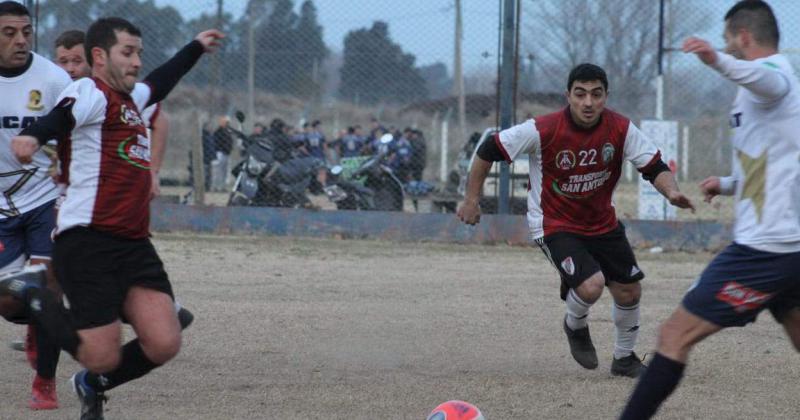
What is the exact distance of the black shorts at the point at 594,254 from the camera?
6246 millimetres

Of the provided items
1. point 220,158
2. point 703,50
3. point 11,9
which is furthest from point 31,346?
point 220,158

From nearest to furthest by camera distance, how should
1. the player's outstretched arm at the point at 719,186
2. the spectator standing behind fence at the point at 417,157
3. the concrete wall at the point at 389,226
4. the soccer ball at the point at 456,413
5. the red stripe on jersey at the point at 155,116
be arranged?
1. the soccer ball at the point at 456,413
2. the player's outstretched arm at the point at 719,186
3. the red stripe on jersey at the point at 155,116
4. the concrete wall at the point at 389,226
5. the spectator standing behind fence at the point at 417,157

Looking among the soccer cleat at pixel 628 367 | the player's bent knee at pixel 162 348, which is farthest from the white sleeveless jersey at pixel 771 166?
the player's bent knee at pixel 162 348

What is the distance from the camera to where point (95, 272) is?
4727mm

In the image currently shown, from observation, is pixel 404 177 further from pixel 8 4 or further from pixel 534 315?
pixel 8 4

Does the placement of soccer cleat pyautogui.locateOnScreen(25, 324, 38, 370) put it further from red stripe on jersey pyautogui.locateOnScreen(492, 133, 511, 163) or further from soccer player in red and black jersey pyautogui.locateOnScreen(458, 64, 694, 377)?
red stripe on jersey pyautogui.locateOnScreen(492, 133, 511, 163)

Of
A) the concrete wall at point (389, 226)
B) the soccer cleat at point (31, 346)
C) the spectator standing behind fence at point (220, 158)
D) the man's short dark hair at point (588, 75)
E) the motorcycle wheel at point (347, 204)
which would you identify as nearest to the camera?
the soccer cleat at point (31, 346)

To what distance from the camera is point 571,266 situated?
6.21 m

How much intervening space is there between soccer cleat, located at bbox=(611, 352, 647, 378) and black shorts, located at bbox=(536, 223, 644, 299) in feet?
1.39

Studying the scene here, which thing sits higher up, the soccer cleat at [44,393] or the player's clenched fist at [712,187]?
the player's clenched fist at [712,187]

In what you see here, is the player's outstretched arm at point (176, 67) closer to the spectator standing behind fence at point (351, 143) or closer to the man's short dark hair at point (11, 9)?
the man's short dark hair at point (11, 9)

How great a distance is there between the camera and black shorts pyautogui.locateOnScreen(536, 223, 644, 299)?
246 inches

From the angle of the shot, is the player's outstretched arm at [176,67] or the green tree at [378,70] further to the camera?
the green tree at [378,70]

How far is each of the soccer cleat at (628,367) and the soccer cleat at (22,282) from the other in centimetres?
305
